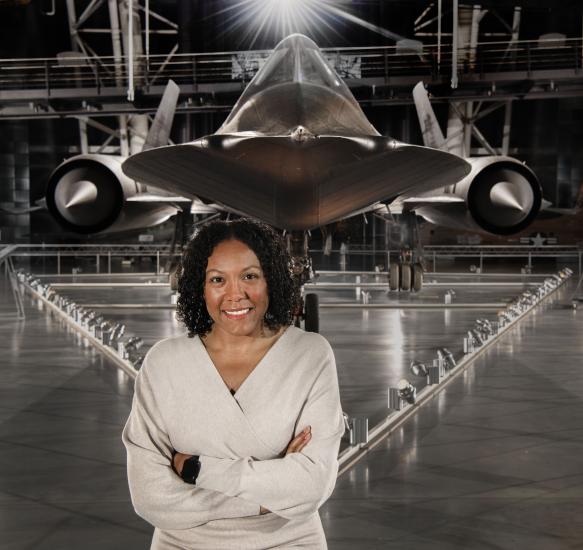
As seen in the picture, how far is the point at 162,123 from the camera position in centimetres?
872

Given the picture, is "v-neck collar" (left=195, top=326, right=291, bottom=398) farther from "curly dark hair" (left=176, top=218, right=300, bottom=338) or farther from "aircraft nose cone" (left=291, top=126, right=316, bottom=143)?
"aircraft nose cone" (left=291, top=126, right=316, bottom=143)

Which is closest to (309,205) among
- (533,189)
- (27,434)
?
(27,434)

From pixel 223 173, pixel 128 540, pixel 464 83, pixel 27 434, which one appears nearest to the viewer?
pixel 128 540

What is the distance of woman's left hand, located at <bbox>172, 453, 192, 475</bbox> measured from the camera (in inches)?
70.0

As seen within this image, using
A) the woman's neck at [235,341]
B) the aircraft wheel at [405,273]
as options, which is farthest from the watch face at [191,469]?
the aircraft wheel at [405,273]

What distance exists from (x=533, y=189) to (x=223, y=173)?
4.29 m

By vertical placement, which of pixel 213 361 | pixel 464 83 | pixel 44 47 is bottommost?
pixel 213 361

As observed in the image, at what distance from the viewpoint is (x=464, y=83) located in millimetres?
17656

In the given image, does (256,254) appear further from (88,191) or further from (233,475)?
(88,191)

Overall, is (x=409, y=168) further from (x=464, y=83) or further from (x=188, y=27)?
(x=188, y=27)

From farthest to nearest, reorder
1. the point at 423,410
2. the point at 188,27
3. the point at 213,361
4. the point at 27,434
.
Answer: the point at 188,27 < the point at 423,410 < the point at 27,434 < the point at 213,361

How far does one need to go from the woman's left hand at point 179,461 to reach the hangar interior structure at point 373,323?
1330 millimetres

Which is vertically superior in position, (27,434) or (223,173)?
(223,173)

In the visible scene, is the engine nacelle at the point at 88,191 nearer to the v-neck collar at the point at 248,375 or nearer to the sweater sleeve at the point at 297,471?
the v-neck collar at the point at 248,375
